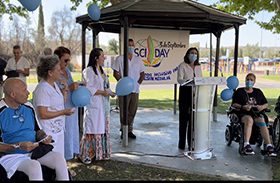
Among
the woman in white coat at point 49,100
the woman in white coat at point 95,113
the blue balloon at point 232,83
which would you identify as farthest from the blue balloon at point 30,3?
the blue balloon at point 232,83

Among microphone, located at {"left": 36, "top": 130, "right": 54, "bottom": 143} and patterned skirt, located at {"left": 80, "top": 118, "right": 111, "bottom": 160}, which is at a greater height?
microphone, located at {"left": 36, "top": 130, "right": 54, "bottom": 143}

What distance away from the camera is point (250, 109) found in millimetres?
4461

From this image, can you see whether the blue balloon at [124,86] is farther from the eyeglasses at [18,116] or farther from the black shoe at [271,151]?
the black shoe at [271,151]

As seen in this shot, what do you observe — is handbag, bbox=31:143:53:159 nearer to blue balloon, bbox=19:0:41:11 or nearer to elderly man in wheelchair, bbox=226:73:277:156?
blue balloon, bbox=19:0:41:11

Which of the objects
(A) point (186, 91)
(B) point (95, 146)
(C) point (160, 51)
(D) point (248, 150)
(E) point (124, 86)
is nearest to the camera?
(E) point (124, 86)

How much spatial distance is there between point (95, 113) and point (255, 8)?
25.4 feet

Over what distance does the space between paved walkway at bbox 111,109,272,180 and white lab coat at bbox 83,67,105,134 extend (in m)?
0.58

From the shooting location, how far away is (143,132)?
5785 mm

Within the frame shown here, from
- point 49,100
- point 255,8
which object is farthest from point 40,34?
point 49,100

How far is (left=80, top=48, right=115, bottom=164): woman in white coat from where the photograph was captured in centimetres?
398

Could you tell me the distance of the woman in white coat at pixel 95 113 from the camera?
3984 mm

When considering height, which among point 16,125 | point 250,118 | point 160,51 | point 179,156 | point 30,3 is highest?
point 30,3

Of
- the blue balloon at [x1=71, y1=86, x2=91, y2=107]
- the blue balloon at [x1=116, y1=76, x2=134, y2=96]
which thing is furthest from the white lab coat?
the blue balloon at [x1=71, y1=86, x2=91, y2=107]

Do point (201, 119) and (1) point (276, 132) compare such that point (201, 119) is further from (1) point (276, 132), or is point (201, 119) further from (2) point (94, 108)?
(2) point (94, 108)
